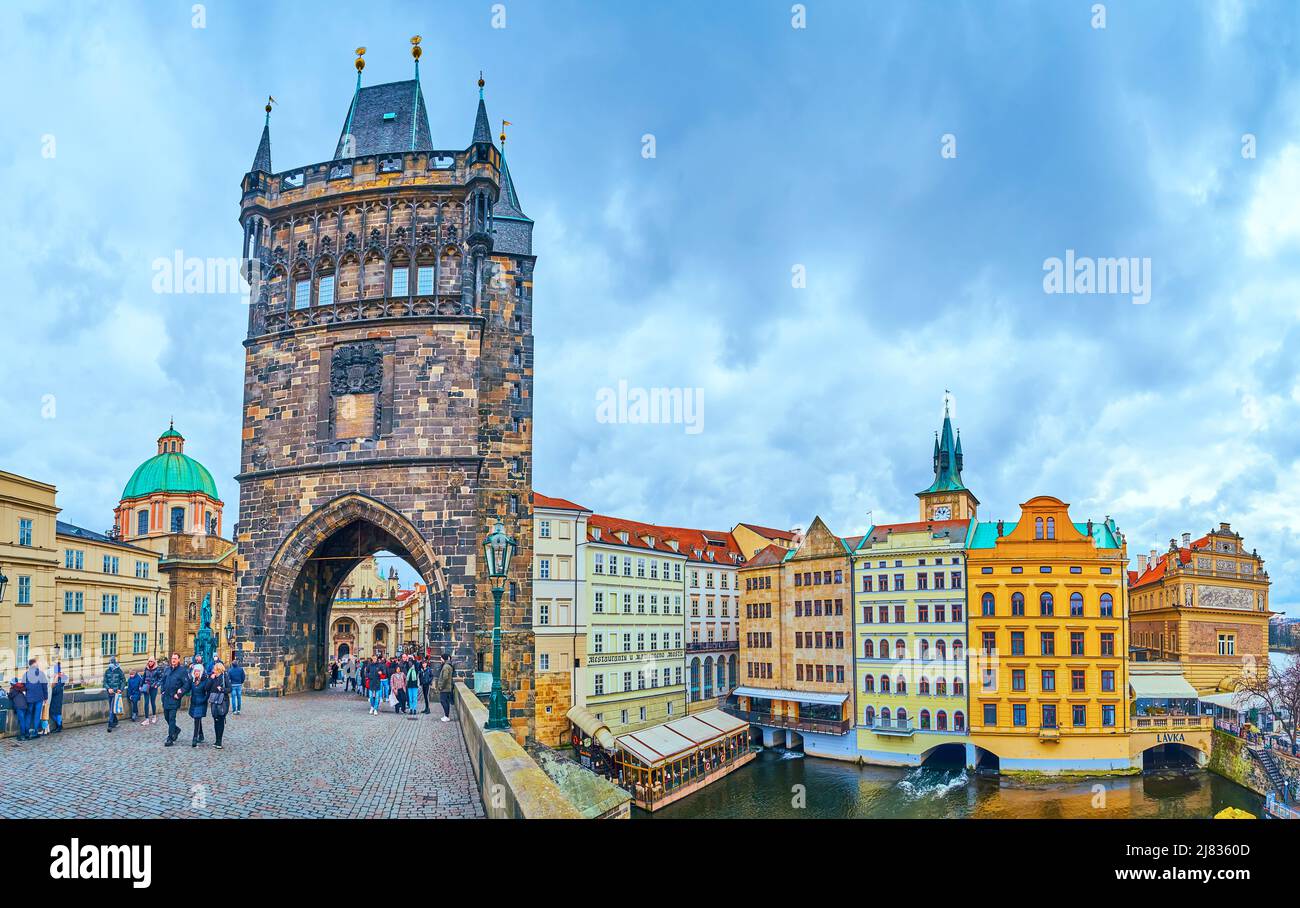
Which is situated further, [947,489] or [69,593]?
[947,489]

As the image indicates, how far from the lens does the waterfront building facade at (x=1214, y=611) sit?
5131 centimetres

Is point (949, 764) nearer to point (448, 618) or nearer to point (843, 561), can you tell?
point (843, 561)

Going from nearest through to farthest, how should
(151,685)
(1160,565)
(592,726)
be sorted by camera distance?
1. (151,685)
2. (592,726)
3. (1160,565)

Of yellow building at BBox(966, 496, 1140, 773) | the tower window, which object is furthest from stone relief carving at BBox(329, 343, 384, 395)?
yellow building at BBox(966, 496, 1140, 773)

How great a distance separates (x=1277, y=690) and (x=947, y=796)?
21.4 meters

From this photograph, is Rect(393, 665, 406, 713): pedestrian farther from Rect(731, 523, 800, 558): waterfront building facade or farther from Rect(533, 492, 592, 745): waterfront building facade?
Rect(731, 523, 800, 558): waterfront building facade

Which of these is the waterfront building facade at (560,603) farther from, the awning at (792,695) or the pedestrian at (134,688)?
the pedestrian at (134,688)

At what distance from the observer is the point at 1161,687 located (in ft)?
164

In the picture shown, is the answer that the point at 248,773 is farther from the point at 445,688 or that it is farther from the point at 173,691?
the point at 445,688

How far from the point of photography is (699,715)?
51281 mm

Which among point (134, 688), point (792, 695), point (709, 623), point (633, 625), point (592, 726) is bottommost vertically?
point (792, 695)

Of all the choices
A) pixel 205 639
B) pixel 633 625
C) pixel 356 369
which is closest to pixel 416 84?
pixel 356 369

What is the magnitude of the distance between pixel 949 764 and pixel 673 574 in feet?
64.0
